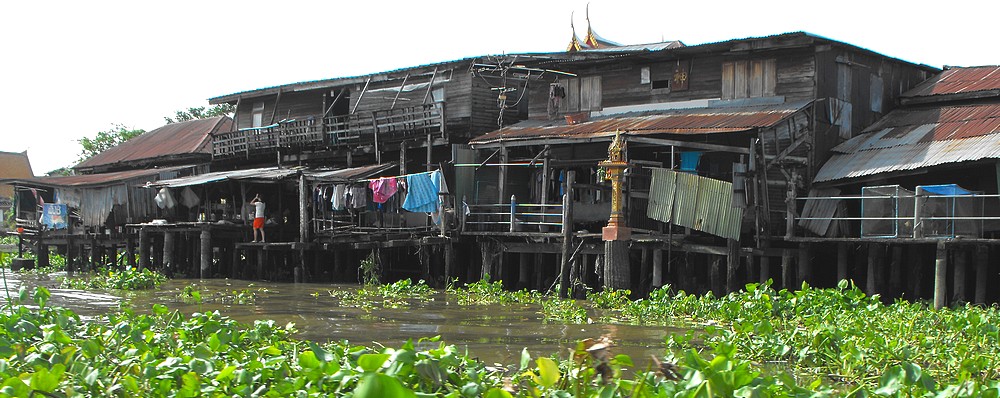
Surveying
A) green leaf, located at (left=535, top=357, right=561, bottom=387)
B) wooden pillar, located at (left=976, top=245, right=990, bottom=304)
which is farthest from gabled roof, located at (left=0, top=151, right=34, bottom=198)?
green leaf, located at (left=535, top=357, right=561, bottom=387)

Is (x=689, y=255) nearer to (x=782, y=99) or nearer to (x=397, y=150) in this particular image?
(x=782, y=99)

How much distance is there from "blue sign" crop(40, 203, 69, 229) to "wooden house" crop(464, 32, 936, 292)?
551 inches

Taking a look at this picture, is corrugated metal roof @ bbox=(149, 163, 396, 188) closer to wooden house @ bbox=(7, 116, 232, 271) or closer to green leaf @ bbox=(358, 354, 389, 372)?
wooden house @ bbox=(7, 116, 232, 271)

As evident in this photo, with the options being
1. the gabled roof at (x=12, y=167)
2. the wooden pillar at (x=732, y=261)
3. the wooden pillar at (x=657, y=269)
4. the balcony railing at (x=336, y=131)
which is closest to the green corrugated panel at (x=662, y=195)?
the wooden pillar at (x=657, y=269)

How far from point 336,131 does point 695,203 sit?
12.9 m

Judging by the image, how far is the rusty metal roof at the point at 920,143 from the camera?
17484mm

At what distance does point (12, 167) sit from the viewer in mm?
57562

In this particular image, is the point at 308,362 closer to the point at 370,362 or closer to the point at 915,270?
the point at 370,362

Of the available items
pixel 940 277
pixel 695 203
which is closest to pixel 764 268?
pixel 695 203

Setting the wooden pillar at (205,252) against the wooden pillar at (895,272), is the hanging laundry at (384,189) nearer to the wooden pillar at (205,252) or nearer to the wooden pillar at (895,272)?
the wooden pillar at (205,252)

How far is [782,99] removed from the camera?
20641 millimetres

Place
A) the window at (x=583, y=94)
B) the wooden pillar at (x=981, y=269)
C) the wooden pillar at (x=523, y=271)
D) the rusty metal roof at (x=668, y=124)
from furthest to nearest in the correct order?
the window at (x=583, y=94) < the wooden pillar at (x=523, y=271) < the rusty metal roof at (x=668, y=124) < the wooden pillar at (x=981, y=269)

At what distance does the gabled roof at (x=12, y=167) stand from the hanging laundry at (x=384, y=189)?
41.3 meters

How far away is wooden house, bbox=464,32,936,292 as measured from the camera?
60.0 ft
